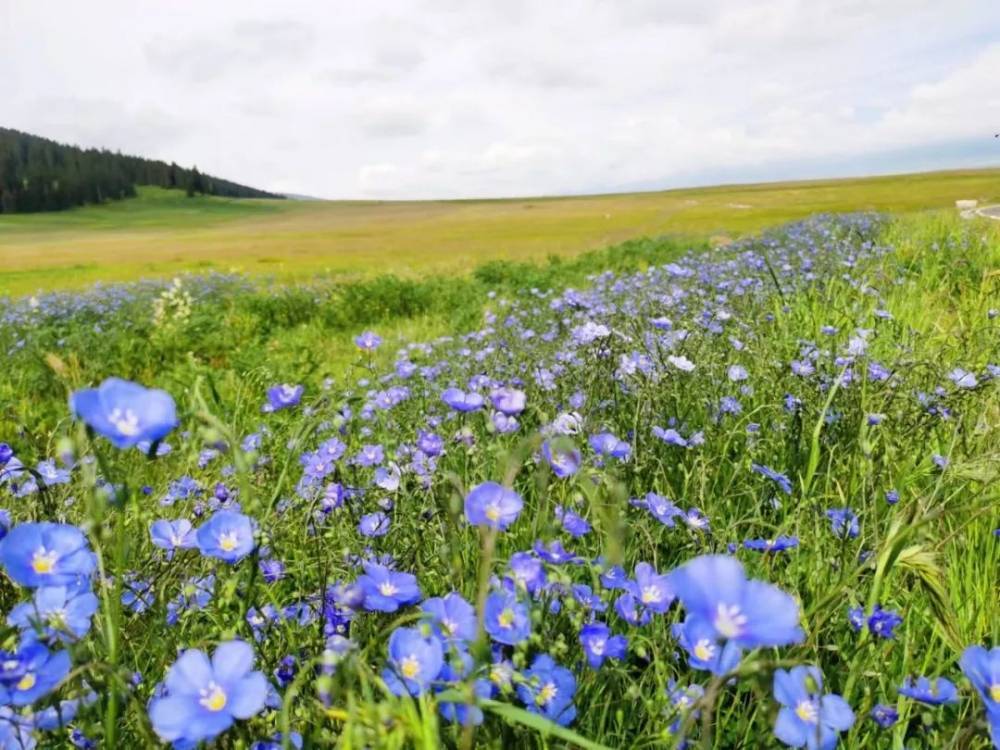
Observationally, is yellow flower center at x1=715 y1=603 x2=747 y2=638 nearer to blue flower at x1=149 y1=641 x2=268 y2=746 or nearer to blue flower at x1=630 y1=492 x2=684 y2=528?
blue flower at x1=149 y1=641 x2=268 y2=746

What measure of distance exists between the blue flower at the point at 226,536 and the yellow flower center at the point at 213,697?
0.21 meters

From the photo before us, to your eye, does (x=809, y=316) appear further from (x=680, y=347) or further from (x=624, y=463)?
(x=624, y=463)

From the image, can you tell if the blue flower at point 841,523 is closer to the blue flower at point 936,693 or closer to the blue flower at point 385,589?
the blue flower at point 936,693

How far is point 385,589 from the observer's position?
3.53 ft

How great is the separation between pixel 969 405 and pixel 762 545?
1.46 meters

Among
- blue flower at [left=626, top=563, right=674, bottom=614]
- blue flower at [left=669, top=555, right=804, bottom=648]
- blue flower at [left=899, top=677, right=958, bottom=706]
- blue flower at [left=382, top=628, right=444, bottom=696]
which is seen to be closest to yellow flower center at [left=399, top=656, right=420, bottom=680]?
blue flower at [left=382, top=628, right=444, bottom=696]

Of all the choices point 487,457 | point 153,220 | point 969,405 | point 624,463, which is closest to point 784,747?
point 624,463

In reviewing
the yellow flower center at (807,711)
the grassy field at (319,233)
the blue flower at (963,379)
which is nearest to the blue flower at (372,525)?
the yellow flower center at (807,711)

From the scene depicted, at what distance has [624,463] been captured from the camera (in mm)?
1874

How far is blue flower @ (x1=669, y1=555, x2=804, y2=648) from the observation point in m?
0.73

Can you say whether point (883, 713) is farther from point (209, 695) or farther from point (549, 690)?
point (209, 695)

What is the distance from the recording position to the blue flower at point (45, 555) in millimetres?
845

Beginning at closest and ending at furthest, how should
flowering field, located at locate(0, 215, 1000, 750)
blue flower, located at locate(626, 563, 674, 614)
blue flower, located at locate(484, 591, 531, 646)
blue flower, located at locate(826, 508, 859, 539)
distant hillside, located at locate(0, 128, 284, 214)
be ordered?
flowering field, located at locate(0, 215, 1000, 750)
blue flower, located at locate(484, 591, 531, 646)
blue flower, located at locate(626, 563, 674, 614)
blue flower, located at locate(826, 508, 859, 539)
distant hillside, located at locate(0, 128, 284, 214)

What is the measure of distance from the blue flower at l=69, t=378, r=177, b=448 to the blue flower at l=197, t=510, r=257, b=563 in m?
0.26
